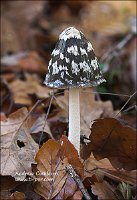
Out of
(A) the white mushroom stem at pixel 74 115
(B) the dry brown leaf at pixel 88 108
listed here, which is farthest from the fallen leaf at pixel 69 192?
(B) the dry brown leaf at pixel 88 108

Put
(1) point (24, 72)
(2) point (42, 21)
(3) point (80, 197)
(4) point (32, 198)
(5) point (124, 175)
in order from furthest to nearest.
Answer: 1. (2) point (42, 21)
2. (1) point (24, 72)
3. (5) point (124, 175)
4. (4) point (32, 198)
5. (3) point (80, 197)

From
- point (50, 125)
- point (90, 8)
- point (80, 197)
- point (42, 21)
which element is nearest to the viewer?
point (80, 197)

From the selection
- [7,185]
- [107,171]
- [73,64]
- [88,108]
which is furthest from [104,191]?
→ [88,108]

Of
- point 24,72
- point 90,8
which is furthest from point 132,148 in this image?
point 90,8

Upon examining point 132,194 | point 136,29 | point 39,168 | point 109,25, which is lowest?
point 132,194

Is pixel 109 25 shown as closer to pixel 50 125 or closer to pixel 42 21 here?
pixel 42 21

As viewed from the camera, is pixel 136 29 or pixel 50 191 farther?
pixel 136 29
